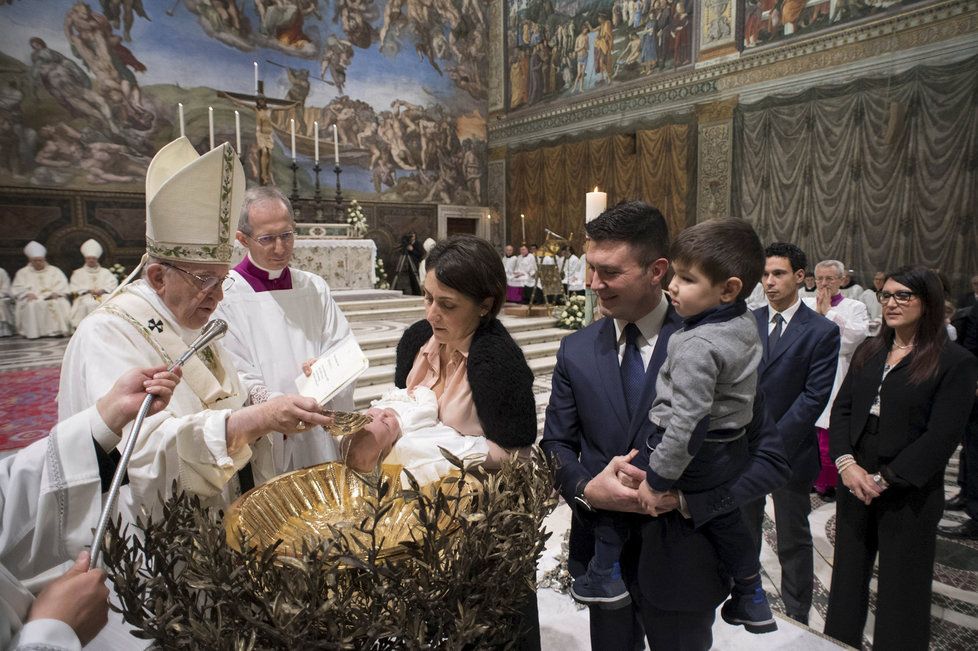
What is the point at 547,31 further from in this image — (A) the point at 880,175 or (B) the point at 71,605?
(B) the point at 71,605

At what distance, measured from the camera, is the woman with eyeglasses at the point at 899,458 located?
2193mm

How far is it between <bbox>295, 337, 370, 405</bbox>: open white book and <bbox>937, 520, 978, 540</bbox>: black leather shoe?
4022mm

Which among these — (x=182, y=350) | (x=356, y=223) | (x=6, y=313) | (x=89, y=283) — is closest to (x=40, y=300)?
(x=6, y=313)

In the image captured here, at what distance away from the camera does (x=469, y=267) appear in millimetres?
1613

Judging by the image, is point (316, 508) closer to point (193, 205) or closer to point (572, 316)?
Result: point (193, 205)

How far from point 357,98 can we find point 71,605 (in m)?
15.2

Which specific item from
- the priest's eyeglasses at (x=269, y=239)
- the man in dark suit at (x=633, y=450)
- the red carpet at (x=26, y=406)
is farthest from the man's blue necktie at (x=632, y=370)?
the red carpet at (x=26, y=406)

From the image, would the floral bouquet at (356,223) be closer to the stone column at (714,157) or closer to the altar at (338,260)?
the altar at (338,260)

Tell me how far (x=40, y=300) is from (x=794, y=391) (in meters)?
11.0

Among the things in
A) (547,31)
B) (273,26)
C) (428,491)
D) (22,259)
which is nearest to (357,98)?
(273,26)

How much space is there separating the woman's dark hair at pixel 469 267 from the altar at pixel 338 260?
8667mm

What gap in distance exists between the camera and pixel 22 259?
10.7m

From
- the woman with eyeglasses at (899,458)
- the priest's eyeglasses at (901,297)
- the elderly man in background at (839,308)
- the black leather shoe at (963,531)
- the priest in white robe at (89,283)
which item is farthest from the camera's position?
the priest in white robe at (89,283)

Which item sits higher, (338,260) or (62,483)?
(338,260)
